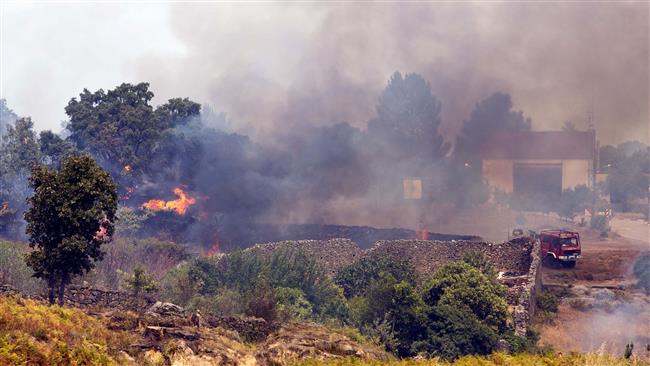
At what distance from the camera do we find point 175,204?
179 feet

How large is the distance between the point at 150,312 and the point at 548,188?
6363 cm

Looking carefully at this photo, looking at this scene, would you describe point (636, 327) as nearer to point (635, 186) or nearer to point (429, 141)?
point (429, 141)

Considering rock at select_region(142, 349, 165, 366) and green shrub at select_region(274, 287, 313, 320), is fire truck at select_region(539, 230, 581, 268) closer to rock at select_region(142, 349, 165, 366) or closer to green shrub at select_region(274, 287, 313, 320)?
green shrub at select_region(274, 287, 313, 320)

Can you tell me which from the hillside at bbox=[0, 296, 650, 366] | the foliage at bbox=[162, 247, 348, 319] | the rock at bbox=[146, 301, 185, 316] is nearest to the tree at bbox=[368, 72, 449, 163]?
the foliage at bbox=[162, 247, 348, 319]

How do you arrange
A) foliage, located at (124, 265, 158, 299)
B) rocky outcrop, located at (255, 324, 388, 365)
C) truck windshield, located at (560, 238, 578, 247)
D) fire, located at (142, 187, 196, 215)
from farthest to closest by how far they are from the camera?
fire, located at (142, 187, 196, 215), truck windshield, located at (560, 238, 578, 247), foliage, located at (124, 265, 158, 299), rocky outcrop, located at (255, 324, 388, 365)

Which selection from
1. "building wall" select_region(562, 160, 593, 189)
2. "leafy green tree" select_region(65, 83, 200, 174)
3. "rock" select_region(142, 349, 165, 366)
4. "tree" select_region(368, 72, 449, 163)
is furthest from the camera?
"building wall" select_region(562, 160, 593, 189)

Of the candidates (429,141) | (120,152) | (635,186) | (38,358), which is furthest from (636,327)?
(635,186)

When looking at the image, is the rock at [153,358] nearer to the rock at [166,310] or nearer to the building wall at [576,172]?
the rock at [166,310]

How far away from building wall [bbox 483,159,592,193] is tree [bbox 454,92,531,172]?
1754 millimetres

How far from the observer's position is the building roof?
77.4m

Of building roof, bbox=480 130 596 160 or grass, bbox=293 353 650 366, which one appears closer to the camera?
grass, bbox=293 353 650 366

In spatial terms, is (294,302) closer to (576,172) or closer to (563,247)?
(563,247)

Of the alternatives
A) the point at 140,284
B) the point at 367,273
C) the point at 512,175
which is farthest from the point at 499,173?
the point at 140,284

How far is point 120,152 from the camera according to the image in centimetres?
5594
